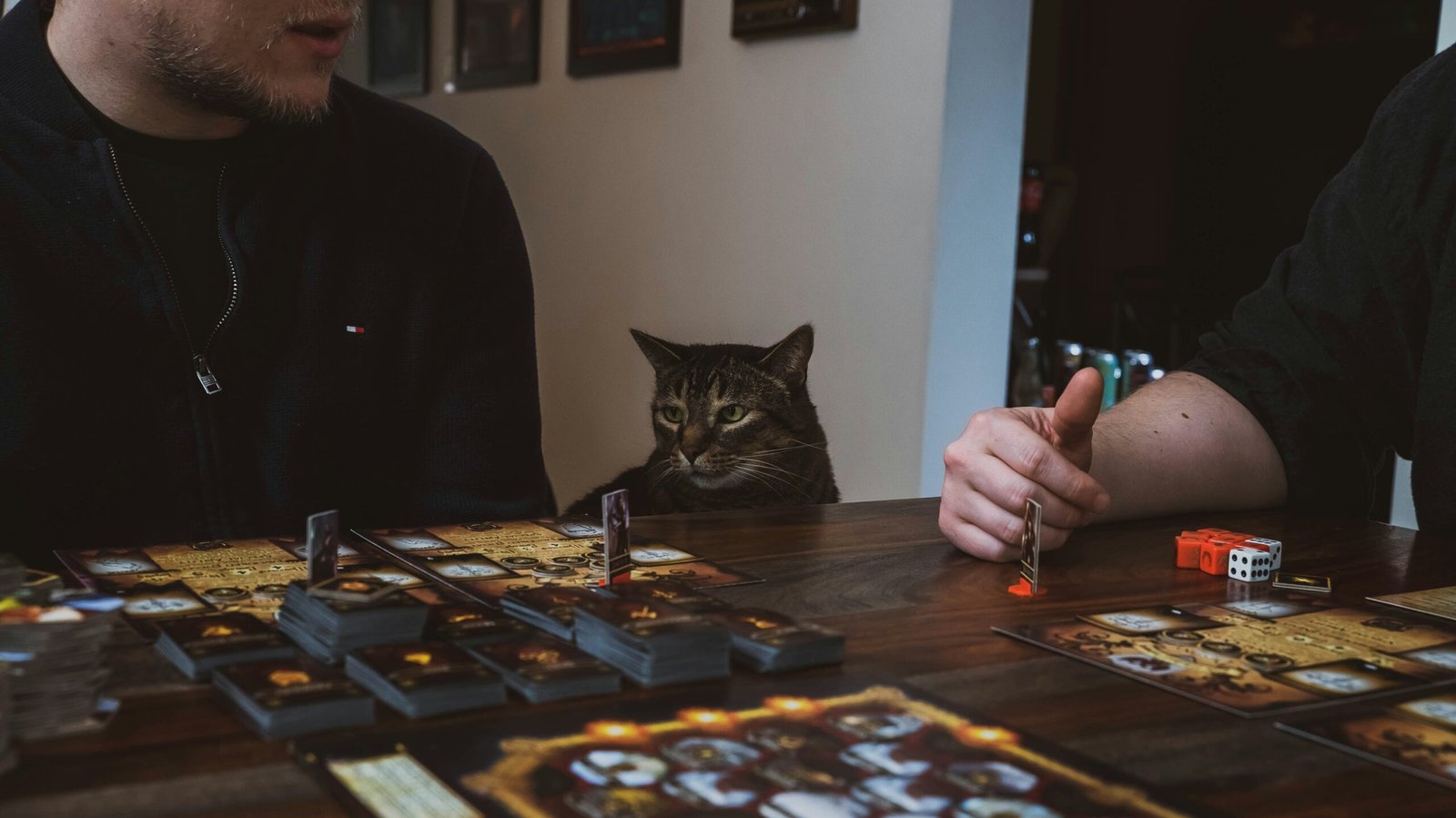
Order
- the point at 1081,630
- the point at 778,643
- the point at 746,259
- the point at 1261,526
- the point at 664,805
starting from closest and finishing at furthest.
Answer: the point at 664,805 → the point at 778,643 → the point at 1081,630 → the point at 1261,526 → the point at 746,259

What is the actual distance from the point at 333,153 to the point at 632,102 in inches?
86.7

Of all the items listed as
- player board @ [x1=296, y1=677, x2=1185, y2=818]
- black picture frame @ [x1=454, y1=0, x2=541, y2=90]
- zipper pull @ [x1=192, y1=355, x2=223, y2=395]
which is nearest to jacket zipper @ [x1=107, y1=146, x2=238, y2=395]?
zipper pull @ [x1=192, y1=355, x2=223, y2=395]

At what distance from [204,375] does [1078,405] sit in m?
0.94

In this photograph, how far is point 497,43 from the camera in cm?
425

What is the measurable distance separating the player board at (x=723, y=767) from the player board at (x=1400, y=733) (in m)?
0.17

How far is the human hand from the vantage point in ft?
3.73

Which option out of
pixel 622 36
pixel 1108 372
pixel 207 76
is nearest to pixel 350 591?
pixel 207 76

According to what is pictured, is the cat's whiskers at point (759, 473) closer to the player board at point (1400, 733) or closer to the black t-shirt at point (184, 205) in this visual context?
the black t-shirt at point (184, 205)

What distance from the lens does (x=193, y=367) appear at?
1.38 meters

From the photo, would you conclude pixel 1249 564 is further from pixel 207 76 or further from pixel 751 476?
pixel 207 76

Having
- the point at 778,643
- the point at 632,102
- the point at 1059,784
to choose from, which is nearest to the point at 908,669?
the point at 778,643

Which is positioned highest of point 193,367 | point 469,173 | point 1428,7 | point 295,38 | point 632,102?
point 1428,7

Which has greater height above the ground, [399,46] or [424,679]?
[399,46]

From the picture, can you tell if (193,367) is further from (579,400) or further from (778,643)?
(579,400)
